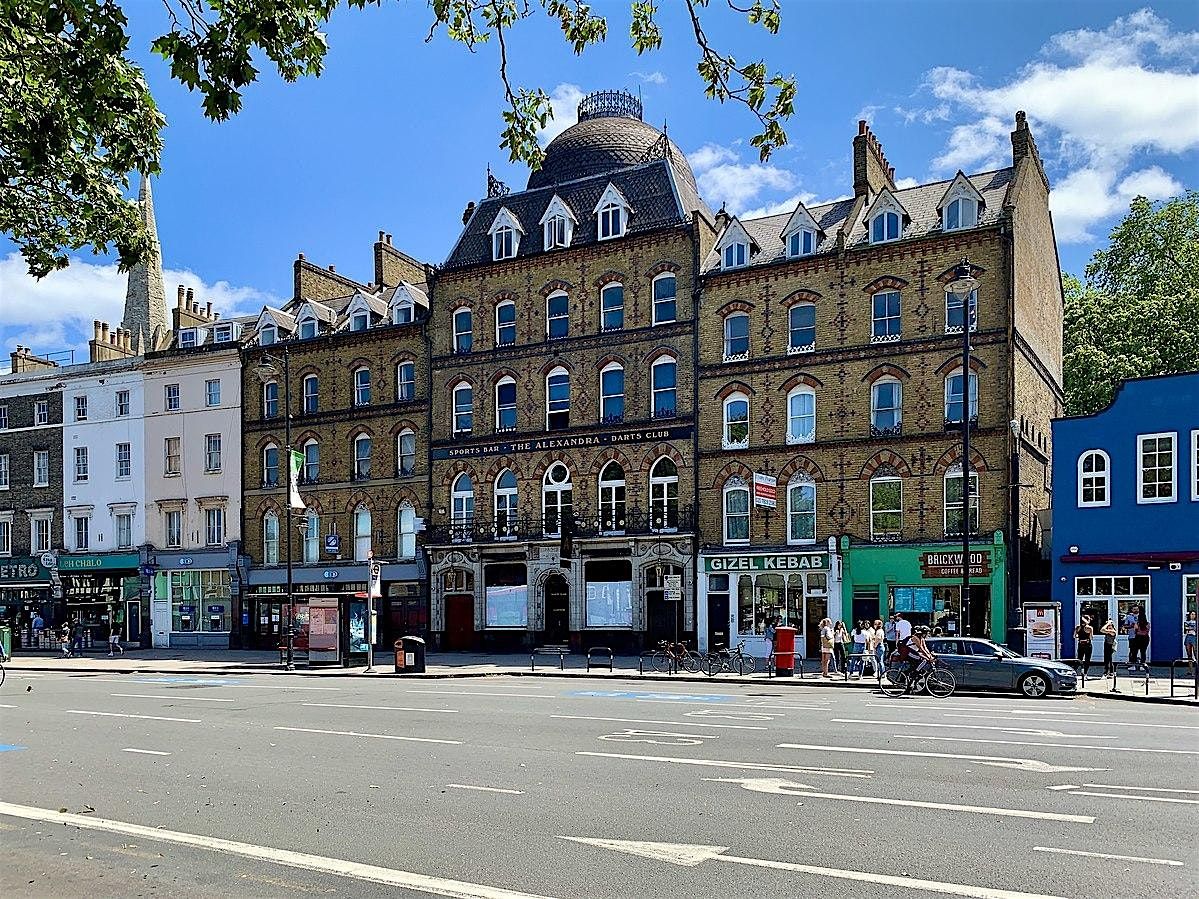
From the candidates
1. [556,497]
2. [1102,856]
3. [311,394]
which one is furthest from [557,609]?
[1102,856]

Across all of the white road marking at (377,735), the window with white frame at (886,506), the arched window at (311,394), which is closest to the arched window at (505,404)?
the arched window at (311,394)

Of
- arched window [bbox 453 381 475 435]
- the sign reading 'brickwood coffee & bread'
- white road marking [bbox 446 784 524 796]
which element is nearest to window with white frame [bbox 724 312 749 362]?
the sign reading 'brickwood coffee & bread'

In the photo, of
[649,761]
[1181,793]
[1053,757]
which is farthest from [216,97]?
[1053,757]

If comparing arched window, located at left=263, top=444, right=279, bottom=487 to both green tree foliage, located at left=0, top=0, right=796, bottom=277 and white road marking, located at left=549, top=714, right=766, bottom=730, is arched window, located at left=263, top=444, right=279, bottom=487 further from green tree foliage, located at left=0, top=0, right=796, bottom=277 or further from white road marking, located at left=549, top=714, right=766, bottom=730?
green tree foliage, located at left=0, top=0, right=796, bottom=277

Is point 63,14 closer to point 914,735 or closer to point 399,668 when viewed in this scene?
point 914,735

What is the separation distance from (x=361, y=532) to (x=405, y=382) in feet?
21.3

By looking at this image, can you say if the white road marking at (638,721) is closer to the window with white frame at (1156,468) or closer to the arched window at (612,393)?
the window with white frame at (1156,468)

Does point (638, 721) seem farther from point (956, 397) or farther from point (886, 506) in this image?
point (956, 397)

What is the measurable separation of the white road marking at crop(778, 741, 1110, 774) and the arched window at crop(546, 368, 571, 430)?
90.9 ft

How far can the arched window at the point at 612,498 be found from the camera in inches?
1596

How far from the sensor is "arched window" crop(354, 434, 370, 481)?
46875 millimetres

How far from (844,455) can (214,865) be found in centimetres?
3046

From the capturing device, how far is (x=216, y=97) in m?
7.34

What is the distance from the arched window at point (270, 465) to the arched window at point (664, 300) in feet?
61.5
